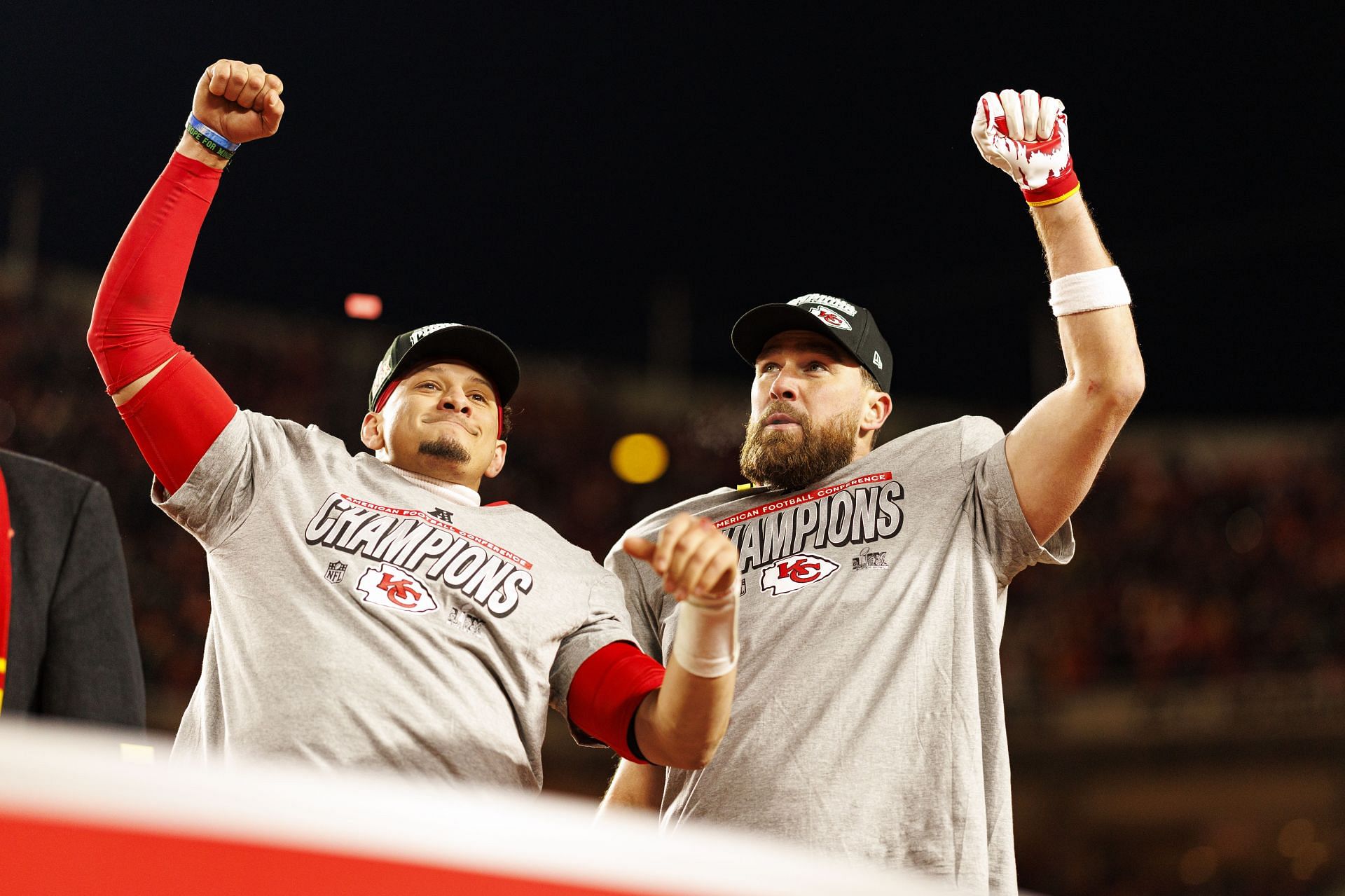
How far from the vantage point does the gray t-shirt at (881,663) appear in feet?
7.91

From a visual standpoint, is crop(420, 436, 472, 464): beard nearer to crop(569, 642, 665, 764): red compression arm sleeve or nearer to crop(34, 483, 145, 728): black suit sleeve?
crop(569, 642, 665, 764): red compression arm sleeve

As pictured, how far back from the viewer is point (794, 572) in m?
2.67

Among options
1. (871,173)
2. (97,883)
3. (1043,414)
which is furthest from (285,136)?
(97,883)

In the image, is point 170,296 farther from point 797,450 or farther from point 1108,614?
point 1108,614

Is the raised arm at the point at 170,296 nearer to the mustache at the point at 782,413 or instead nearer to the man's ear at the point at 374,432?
the man's ear at the point at 374,432

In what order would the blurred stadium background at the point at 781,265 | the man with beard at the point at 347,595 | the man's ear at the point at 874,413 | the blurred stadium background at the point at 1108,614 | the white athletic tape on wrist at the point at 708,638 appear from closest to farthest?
the white athletic tape on wrist at the point at 708,638, the man with beard at the point at 347,595, the man's ear at the point at 874,413, the blurred stadium background at the point at 781,265, the blurred stadium background at the point at 1108,614

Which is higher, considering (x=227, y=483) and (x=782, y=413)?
(x=782, y=413)

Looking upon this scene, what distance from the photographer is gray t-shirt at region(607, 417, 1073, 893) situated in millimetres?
2412

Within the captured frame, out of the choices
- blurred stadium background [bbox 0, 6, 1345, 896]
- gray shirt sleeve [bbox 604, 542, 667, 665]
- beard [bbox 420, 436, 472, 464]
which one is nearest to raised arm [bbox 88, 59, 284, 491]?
beard [bbox 420, 436, 472, 464]

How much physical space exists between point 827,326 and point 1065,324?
53 cm

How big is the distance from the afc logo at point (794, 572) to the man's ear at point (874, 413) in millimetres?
398

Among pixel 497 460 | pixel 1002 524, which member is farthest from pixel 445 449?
pixel 1002 524

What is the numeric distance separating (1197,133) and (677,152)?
14.3ft

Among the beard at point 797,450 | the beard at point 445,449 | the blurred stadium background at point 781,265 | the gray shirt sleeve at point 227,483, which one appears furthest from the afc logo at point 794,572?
the blurred stadium background at point 781,265
